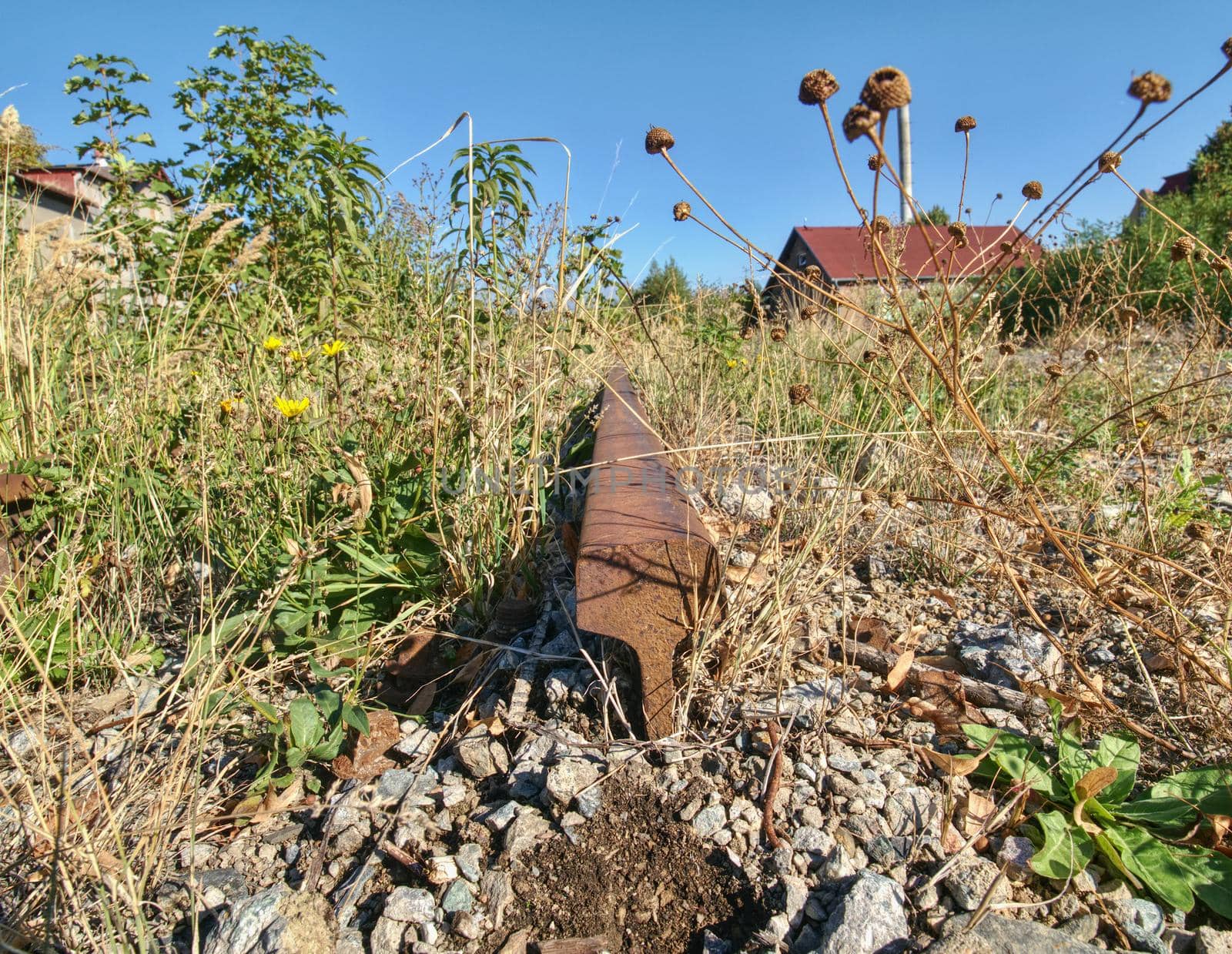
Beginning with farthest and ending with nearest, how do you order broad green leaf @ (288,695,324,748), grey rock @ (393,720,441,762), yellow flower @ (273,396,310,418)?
yellow flower @ (273,396,310,418) → grey rock @ (393,720,441,762) → broad green leaf @ (288,695,324,748)

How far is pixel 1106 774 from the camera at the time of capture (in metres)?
1.33

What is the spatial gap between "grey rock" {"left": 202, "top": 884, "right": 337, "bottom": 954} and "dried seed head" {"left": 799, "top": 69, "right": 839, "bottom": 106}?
1653mm

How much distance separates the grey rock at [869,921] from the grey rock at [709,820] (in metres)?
0.26

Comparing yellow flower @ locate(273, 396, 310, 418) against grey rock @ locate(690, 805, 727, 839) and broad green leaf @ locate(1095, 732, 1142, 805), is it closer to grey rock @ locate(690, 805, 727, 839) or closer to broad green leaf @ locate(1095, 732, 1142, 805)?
grey rock @ locate(690, 805, 727, 839)

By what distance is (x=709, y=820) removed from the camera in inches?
54.5

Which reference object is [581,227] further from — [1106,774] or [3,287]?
[1106,774]

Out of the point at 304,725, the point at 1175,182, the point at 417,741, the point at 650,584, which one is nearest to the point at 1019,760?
the point at 650,584

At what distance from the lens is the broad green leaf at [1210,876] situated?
1191mm

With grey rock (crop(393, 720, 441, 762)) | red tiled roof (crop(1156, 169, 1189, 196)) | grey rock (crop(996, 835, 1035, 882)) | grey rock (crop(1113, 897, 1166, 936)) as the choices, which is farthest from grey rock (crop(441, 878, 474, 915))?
red tiled roof (crop(1156, 169, 1189, 196))

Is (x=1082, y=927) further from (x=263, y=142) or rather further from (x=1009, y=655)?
(x=263, y=142)

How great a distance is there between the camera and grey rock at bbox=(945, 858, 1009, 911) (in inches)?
46.9

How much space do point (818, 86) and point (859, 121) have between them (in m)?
Result: 0.16

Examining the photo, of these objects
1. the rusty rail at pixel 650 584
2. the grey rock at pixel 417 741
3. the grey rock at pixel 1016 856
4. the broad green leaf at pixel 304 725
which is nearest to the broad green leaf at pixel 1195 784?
the grey rock at pixel 1016 856

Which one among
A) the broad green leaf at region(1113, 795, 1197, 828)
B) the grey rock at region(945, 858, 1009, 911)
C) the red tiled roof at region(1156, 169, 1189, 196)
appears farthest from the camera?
the red tiled roof at region(1156, 169, 1189, 196)
